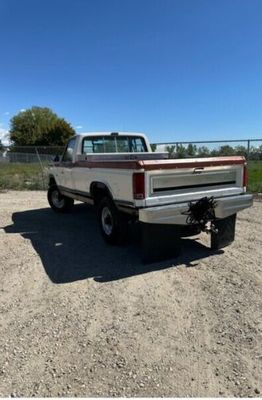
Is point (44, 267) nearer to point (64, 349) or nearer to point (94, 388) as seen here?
point (64, 349)

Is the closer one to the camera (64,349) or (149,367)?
(149,367)

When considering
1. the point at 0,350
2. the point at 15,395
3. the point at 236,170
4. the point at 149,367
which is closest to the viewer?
the point at 15,395

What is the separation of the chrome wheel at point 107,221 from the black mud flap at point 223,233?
1.72m

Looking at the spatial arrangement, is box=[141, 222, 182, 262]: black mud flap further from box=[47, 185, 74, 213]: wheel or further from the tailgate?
box=[47, 185, 74, 213]: wheel

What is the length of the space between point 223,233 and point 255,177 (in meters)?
8.93

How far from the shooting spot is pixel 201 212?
18.7ft

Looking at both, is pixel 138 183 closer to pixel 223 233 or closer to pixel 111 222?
pixel 111 222

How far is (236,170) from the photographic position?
6324mm

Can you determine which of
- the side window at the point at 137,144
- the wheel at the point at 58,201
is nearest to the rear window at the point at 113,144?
the side window at the point at 137,144

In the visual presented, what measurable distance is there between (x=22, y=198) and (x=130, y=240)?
6.99 metres

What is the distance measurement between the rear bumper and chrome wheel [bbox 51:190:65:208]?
5.15 metres

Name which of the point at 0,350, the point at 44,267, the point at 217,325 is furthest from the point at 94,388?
the point at 44,267

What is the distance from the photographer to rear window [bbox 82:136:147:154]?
838 centimetres

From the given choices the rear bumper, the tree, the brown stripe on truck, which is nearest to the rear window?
the brown stripe on truck
